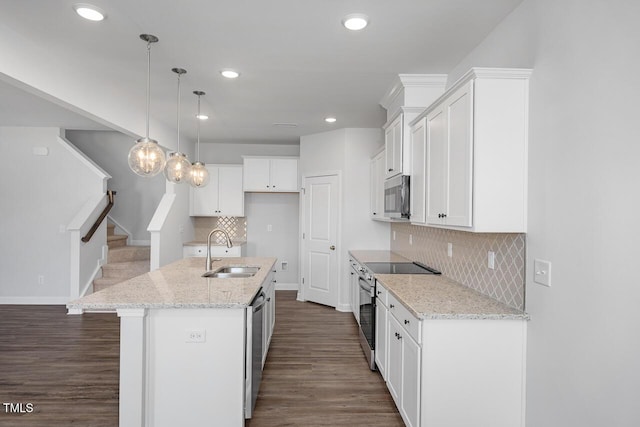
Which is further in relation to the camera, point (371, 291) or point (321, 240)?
point (321, 240)

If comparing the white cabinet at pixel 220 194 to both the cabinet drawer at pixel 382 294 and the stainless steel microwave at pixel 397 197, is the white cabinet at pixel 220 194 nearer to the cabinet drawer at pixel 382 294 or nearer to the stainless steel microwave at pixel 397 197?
the stainless steel microwave at pixel 397 197

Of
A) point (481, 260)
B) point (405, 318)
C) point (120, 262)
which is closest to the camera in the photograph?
point (405, 318)

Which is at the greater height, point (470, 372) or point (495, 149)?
point (495, 149)

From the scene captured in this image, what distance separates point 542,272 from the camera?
1959mm

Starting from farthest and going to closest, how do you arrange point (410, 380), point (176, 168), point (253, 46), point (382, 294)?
point (176, 168), point (382, 294), point (253, 46), point (410, 380)

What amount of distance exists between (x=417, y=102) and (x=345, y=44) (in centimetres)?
98

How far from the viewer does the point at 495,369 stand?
6.79ft

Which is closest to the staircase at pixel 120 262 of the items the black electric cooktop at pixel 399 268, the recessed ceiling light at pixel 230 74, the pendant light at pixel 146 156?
the pendant light at pixel 146 156

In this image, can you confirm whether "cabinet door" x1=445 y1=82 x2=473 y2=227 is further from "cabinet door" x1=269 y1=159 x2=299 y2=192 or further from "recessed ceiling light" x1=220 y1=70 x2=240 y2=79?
"cabinet door" x1=269 y1=159 x2=299 y2=192

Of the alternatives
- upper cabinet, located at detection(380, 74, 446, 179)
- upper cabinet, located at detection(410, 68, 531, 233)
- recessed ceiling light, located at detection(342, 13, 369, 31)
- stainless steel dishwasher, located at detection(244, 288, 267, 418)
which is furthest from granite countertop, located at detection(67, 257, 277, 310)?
recessed ceiling light, located at detection(342, 13, 369, 31)

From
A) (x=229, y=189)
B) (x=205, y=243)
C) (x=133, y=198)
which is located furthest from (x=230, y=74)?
(x=133, y=198)

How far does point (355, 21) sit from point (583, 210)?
1752 mm

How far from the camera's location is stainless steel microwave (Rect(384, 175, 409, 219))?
10.8 ft

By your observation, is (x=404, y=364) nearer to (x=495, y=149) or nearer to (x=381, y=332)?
(x=381, y=332)
